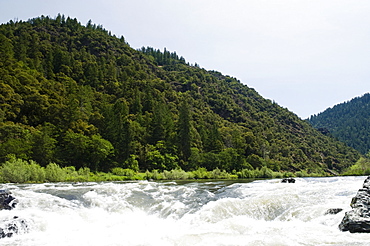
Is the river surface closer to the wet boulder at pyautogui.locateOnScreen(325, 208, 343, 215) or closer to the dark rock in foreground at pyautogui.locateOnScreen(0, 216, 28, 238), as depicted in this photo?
the dark rock in foreground at pyautogui.locateOnScreen(0, 216, 28, 238)

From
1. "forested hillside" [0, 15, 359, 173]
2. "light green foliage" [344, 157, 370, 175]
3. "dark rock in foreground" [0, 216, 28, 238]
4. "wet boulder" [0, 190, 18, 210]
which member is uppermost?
"forested hillside" [0, 15, 359, 173]

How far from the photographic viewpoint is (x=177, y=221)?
17531mm

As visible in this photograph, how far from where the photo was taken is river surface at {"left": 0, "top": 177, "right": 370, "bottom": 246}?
12953 mm

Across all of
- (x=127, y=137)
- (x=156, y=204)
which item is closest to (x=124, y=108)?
(x=127, y=137)

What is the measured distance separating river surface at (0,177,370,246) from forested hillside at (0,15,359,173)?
39.4 m

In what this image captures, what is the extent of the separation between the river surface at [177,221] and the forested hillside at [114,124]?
39.4 m

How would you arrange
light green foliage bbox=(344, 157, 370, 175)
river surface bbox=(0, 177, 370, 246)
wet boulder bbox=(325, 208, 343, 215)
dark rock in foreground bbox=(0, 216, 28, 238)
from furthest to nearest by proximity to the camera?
1. light green foliage bbox=(344, 157, 370, 175)
2. wet boulder bbox=(325, 208, 343, 215)
3. dark rock in foreground bbox=(0, 216, 28, 238)
4. river surface bbox=(0, 177, 370, 246)

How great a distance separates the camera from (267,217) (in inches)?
702

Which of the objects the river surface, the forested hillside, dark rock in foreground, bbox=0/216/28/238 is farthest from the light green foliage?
dark rock in foreground, bbox=0/216/28/238

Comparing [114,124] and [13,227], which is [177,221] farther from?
[114,124]

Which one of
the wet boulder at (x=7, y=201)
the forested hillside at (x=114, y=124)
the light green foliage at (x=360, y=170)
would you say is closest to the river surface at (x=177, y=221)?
the wet boulder at (x=7, y=201)

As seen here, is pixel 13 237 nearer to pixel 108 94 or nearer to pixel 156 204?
pixel 156 204

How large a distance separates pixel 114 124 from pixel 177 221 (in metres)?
71.0

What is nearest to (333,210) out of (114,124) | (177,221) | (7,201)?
(177,221)
